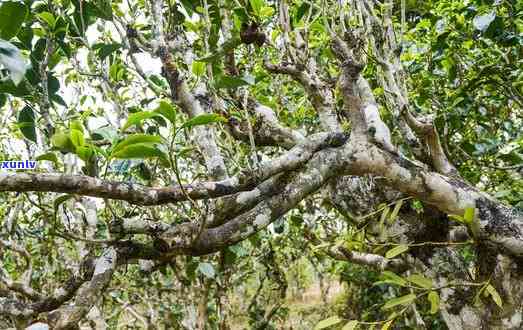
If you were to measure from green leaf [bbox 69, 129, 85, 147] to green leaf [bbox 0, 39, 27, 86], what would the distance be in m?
0.25

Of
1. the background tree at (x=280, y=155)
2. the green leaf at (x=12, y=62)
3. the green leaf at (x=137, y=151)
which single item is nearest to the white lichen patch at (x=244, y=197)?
the background tree at (x=280, y=155)

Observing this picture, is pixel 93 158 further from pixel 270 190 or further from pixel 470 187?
pixel 470 187

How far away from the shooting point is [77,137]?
0.94m

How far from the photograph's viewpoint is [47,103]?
1.69 metres

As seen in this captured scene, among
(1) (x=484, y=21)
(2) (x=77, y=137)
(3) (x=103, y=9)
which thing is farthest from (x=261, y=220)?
(1) (x=484, y=21)

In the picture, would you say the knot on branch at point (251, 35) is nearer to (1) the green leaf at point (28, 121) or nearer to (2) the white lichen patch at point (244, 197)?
(2) the white lichen patch at point (244, 197)

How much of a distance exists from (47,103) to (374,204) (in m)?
1.33

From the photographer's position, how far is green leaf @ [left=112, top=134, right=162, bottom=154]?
3.07 feet

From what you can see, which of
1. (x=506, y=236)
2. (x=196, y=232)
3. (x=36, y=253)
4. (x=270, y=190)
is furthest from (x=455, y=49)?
(x=36, y=253)

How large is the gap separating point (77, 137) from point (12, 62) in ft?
0.91

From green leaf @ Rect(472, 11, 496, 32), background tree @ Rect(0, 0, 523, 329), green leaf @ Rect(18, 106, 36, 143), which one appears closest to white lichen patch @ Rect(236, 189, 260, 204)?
background tree @ Rect(0, 0, 523, 329)

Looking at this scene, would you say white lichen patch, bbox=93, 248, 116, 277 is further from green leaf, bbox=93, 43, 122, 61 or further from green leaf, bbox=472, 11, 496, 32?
green leaf, bbox=472, 11, 496, 32

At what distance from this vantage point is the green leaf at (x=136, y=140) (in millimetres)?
935

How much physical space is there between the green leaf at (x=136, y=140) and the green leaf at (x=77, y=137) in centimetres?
7
